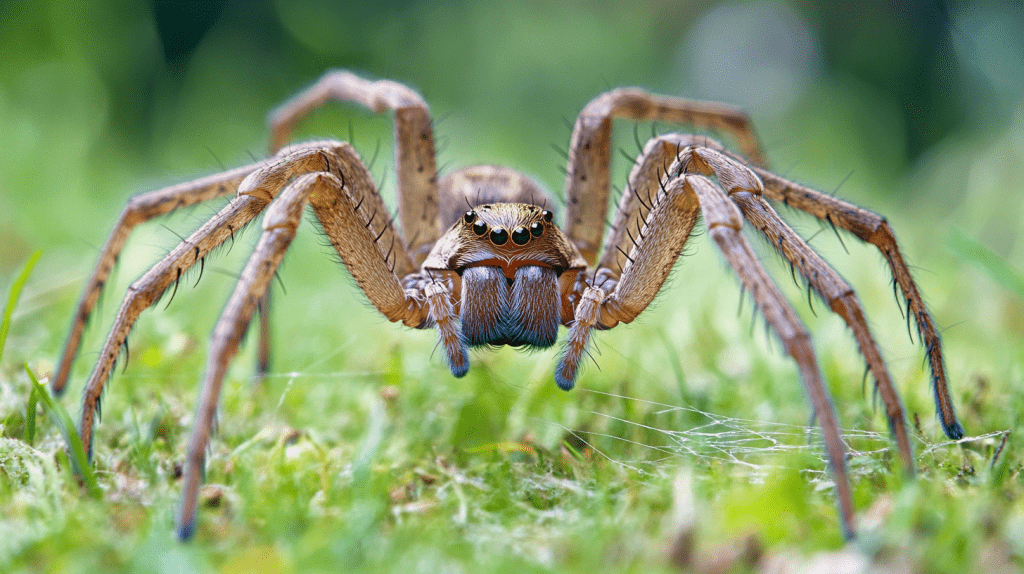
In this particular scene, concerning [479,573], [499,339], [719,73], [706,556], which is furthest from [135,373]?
[719,73]

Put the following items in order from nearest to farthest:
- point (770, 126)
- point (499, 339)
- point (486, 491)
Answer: point (486, 491)
point (499, 339)
point (770, 126)

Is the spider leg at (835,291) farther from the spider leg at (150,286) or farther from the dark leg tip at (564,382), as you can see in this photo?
the spider leg at (150,286)

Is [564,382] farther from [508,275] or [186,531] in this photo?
[186,531]

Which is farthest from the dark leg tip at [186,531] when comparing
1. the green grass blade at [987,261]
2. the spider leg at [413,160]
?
the green grass blade at [987,261]

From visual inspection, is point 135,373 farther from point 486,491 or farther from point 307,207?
point 486,491

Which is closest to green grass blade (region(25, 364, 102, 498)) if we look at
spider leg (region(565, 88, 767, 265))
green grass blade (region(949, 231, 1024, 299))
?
spider leg (region(565, 88, 767, 265))

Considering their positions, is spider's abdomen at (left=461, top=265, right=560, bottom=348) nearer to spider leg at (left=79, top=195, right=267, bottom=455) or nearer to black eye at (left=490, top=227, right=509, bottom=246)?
black eye at (left=490, top=227, right=509, bottom=246)
